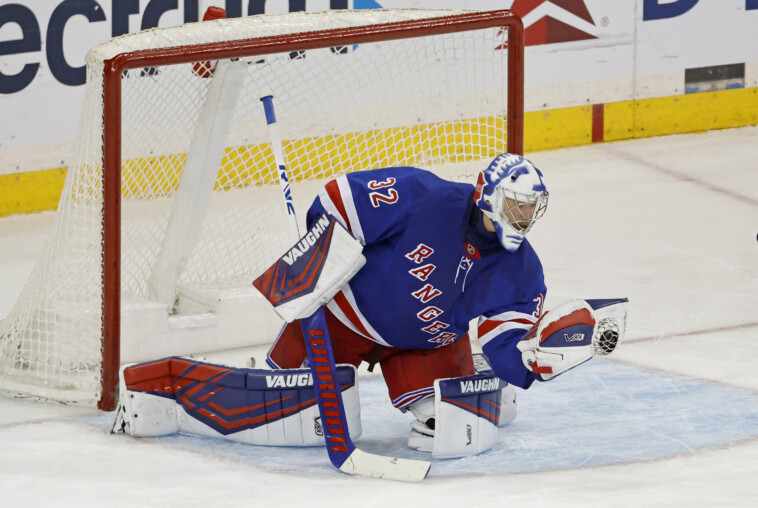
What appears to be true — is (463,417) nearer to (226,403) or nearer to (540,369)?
(540,369)

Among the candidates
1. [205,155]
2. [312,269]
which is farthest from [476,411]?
[205,155]

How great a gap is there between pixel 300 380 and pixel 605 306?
0.80 meters

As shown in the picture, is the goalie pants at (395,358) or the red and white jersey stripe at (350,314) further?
the goalie pants at (395,358)

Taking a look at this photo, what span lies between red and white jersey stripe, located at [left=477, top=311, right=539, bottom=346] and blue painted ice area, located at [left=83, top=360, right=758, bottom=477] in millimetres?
320

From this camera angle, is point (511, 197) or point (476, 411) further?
point (476, 411)

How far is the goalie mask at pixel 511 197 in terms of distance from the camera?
339 cm

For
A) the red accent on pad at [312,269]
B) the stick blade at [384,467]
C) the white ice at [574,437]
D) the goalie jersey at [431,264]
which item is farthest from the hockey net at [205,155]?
the stick blade at [384,467]

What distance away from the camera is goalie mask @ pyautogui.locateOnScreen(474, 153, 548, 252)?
11.1 ft

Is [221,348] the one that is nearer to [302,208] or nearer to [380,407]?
[380,407]

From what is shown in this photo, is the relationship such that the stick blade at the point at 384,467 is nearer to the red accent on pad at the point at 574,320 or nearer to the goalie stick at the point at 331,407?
the goalie stick at the point at 331,407

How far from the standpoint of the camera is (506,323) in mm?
3584

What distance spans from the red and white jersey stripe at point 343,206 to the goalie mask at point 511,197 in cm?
30

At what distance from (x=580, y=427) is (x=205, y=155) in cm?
145

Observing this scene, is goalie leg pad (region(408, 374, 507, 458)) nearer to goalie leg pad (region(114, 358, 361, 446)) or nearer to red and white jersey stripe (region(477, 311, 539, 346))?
red and white jersey stripe (region(477, 311, 539, 346))
